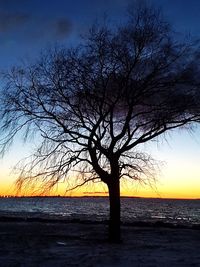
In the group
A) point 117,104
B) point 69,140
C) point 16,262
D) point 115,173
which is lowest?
point 16,262

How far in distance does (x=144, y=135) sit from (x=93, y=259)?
264 inches

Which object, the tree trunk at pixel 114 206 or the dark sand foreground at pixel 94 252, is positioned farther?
the tree trunk at pixel 114 206

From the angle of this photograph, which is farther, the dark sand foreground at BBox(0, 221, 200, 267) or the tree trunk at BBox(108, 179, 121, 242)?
the tree trunk at BBox(108, 179, 121, 242)

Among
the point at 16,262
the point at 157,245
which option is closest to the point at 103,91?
the point at 157,245

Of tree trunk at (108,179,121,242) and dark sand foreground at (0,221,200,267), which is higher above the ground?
tree trunk at (108,179,121,242)

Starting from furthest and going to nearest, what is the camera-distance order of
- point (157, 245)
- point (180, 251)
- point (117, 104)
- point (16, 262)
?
1. point (117, 104)
2. point (157, 245)
3. point (180, 251)
4. point (16, 262)

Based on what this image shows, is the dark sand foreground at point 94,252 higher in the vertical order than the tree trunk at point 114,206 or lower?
lower

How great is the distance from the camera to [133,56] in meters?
18.4

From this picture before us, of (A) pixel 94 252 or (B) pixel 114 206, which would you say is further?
(B) pixel 114 206

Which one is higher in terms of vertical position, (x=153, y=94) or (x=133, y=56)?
(x=133, y=56)

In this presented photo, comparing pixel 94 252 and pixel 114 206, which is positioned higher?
pixel 114 206

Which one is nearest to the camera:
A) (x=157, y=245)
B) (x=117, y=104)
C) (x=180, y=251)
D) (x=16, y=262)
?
(x=16, y=262)

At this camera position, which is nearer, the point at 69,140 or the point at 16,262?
the point at 16,262

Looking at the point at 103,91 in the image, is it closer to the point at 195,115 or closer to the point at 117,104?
the point at 117,104
